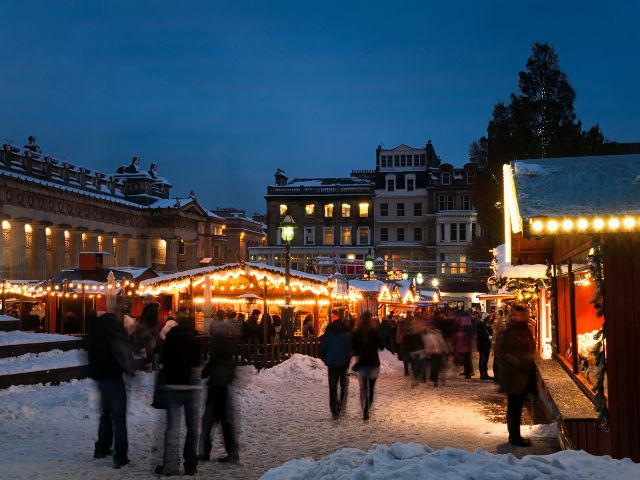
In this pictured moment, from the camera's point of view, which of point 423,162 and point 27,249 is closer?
point 27,249

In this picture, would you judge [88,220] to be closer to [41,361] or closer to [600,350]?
[41,361]

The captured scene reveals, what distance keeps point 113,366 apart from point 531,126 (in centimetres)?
2960

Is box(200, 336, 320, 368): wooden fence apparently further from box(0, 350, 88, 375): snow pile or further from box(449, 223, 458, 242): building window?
box(449, 223, 458, 242): building window

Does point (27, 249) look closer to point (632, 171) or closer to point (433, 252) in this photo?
point (433, 252)

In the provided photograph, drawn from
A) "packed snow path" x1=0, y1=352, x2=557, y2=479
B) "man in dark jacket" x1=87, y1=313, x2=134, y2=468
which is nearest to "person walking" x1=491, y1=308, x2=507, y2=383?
"packed snow path" x1=0, y1=352, x2=557, y2=479

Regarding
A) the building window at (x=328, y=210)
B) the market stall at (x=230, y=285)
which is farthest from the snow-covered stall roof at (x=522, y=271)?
the building window at (x=328, y=210)

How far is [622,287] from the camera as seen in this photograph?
6980mm

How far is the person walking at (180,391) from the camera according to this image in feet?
26.0

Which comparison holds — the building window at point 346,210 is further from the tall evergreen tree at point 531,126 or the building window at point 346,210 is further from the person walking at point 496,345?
the person walking at point 496,345

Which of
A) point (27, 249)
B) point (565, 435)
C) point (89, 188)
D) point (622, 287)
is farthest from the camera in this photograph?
point (89, 188)

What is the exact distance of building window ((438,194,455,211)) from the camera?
72906 millimetres

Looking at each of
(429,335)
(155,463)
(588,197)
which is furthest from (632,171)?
(429,335)

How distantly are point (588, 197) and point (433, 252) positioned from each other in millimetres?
66868

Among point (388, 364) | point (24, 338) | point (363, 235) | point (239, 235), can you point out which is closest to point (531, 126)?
point (388, 364)
